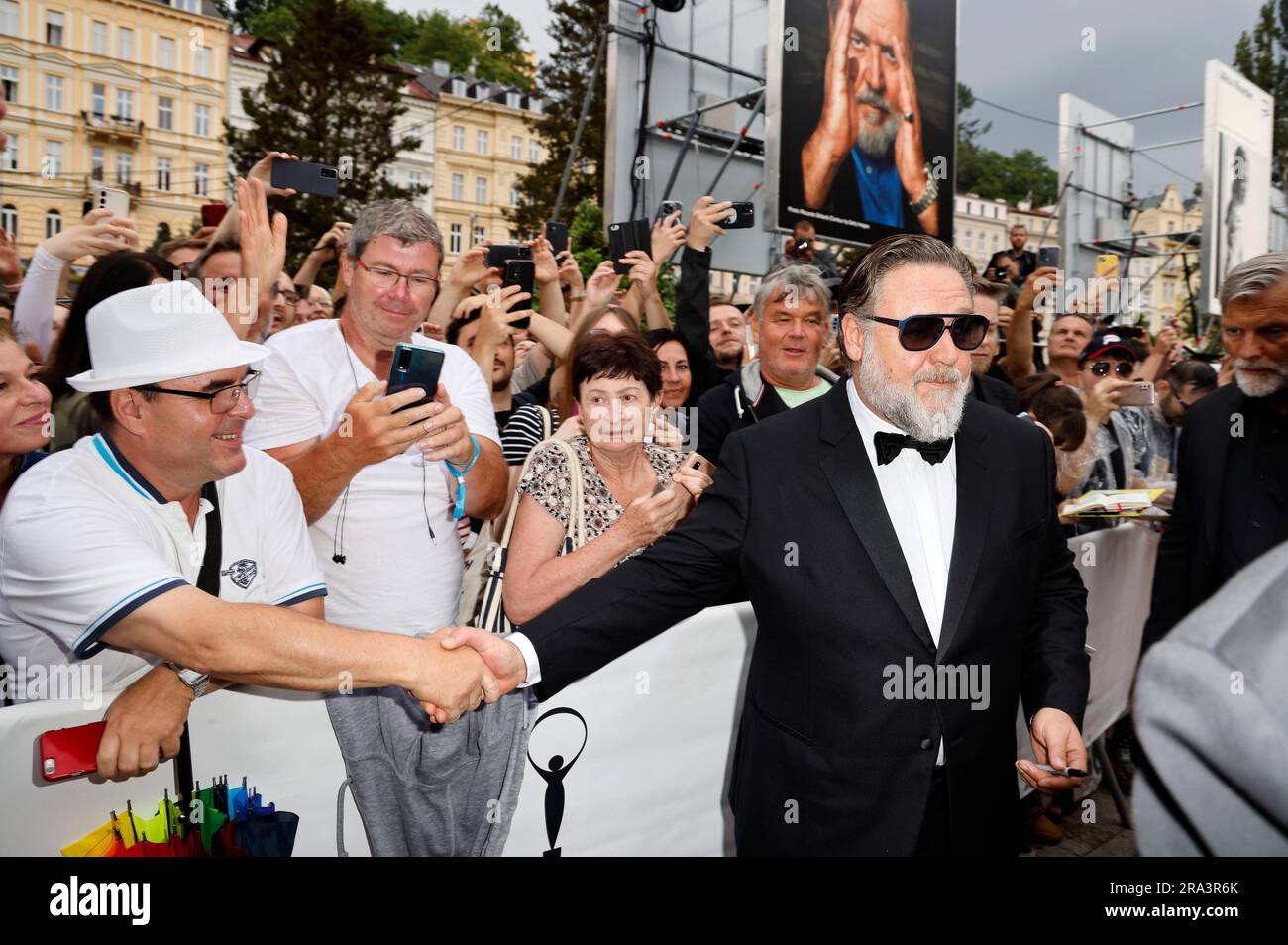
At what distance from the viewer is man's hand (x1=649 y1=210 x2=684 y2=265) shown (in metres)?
5.62

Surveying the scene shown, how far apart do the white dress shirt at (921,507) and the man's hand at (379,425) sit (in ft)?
4.57

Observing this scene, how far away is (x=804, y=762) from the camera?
2.36 meters

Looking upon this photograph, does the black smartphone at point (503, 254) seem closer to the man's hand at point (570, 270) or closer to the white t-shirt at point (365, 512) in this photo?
the man's hand at point (570, 270)

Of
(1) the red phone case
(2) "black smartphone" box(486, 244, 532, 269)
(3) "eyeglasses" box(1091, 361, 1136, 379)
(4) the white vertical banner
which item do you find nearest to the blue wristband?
(1) the red phone case

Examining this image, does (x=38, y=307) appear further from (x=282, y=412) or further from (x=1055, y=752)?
(x=1055, y=752)

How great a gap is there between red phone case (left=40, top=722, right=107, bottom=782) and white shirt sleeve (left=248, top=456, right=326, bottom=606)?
64 centimetres

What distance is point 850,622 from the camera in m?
2.35

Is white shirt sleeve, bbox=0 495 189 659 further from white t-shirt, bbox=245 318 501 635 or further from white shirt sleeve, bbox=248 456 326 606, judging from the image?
white t-shirt, bbox=245 318 501 635

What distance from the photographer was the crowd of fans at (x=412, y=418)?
2697 mm

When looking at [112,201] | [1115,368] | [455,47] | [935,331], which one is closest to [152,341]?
[935,331]

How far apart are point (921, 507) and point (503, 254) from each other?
149 inches

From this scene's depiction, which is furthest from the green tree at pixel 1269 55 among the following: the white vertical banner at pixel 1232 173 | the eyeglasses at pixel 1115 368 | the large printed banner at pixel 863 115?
the eyeglasses at pixel 1115 368
